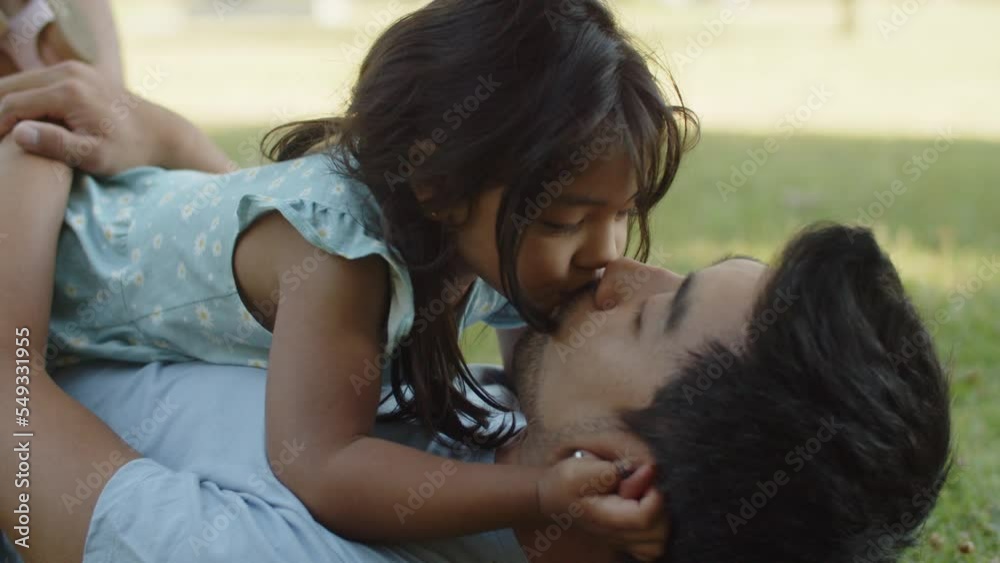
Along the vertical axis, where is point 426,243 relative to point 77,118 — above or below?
below

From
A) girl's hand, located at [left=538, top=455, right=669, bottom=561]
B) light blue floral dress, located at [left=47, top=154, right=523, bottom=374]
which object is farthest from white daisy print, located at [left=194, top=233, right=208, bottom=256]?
girl's hand, located at [left=538, top=455, right=669, bottom=561]

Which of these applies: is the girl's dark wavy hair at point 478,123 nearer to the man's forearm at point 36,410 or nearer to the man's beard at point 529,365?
the man's beard at point 529,365

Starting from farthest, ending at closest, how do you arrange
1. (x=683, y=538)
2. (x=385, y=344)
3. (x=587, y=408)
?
1. (x=385, y=344)
2. (x=587, y=408)
3. (x=683, y=538)

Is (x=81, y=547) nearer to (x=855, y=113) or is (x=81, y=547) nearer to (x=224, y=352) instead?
(x=224, y=352)

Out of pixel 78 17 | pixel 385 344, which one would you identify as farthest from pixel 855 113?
pixel 385 344

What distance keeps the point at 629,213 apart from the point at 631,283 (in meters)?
0.29

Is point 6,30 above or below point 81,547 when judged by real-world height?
above

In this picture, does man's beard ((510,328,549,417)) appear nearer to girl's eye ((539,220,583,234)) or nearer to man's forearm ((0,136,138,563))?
girl's eye ((539,220,583,234))

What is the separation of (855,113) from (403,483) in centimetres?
797

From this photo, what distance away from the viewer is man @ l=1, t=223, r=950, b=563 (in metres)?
1.72

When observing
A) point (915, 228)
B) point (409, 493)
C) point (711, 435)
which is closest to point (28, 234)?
point (409, 493)

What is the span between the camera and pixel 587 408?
1902 millimetres

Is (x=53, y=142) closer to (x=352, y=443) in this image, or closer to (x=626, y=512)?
(x=352, y=443)

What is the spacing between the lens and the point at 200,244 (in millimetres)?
2293
